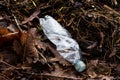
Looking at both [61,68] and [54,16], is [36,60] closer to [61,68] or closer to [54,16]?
[61,68]

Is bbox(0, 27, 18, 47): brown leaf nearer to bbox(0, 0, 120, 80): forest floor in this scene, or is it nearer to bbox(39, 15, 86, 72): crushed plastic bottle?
bbox(0, 0, 120, 80): forest floor

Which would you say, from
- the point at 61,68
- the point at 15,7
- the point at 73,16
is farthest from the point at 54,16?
the point at 61,68

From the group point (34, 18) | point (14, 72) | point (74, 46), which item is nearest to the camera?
point (14, 72)

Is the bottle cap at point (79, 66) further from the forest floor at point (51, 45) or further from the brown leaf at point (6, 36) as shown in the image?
the brown leaf at point (6, 36)

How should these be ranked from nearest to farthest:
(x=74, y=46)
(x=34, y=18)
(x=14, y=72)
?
(x=14, y=72) < (x=74, y=46) < (x=34, y=18)

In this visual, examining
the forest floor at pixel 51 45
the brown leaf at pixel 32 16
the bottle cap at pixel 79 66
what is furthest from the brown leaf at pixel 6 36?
the bottle cap at pixel 79 66
